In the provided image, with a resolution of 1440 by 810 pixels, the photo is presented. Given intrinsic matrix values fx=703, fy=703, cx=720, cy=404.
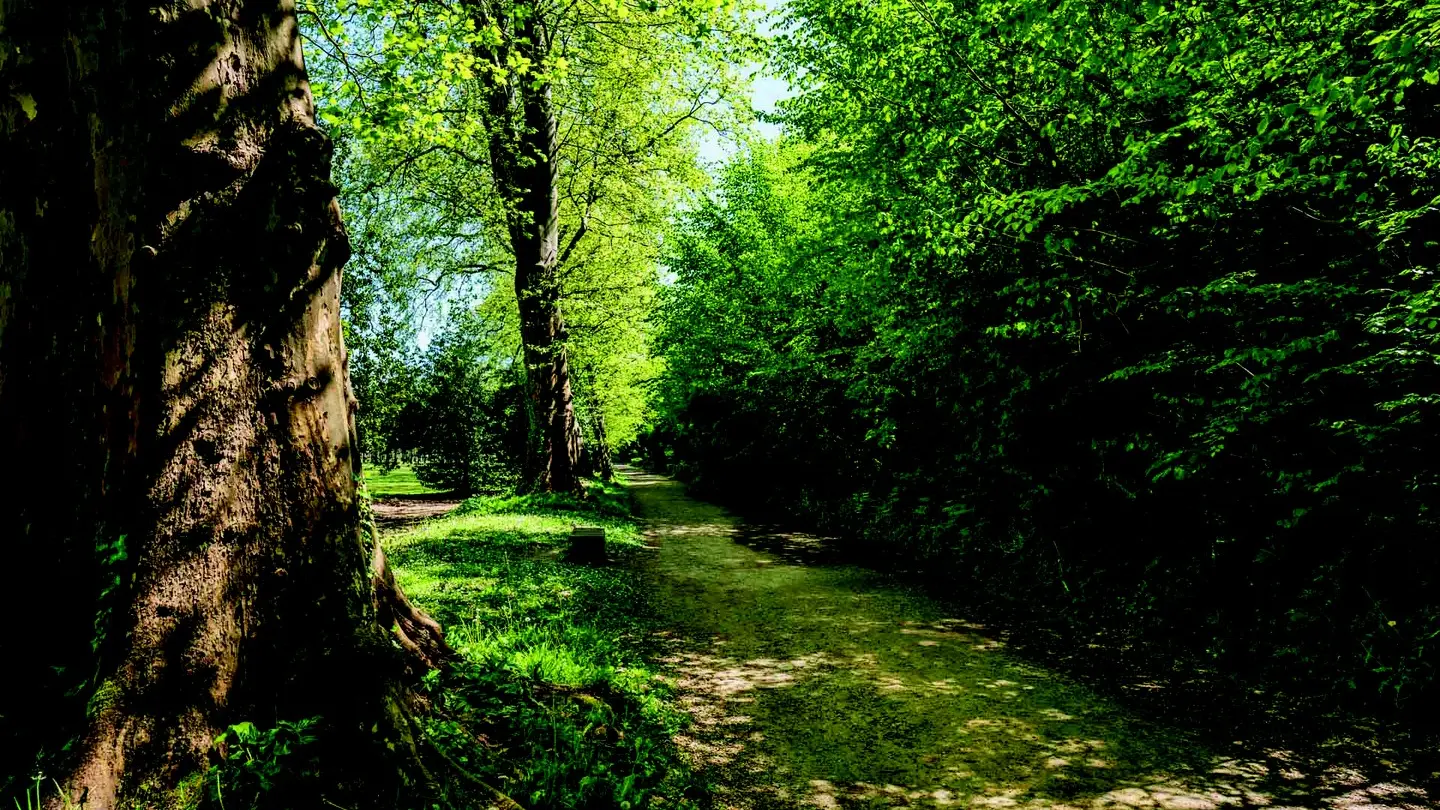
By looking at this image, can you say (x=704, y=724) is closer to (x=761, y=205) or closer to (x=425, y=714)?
(x=425, y=714)

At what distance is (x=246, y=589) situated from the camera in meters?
2.65

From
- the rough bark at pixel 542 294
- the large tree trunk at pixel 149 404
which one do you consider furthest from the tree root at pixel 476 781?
the rough bark at pixel 542 294

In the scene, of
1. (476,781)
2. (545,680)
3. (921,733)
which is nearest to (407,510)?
(545,680)

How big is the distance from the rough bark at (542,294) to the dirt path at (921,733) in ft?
32.5

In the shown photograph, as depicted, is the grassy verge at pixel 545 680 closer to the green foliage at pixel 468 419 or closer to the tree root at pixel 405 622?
the tree root at pixel 405 622

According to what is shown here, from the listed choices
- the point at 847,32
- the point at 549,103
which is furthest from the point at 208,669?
the point at 549,103

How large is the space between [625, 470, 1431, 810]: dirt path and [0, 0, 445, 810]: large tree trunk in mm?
2875

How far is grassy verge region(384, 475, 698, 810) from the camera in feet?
11.6

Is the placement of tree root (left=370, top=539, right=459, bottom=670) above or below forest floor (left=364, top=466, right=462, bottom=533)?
above

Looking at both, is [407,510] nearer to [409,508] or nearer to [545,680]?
[409,508]

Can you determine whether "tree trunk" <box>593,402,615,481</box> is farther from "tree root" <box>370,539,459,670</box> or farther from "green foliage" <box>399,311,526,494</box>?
"tree root" <box>370,539,459,670</box>

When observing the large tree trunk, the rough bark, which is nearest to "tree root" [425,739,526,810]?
the large tree trunk

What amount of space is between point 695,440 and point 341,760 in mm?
26483

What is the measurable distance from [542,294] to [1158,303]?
1288 cm
